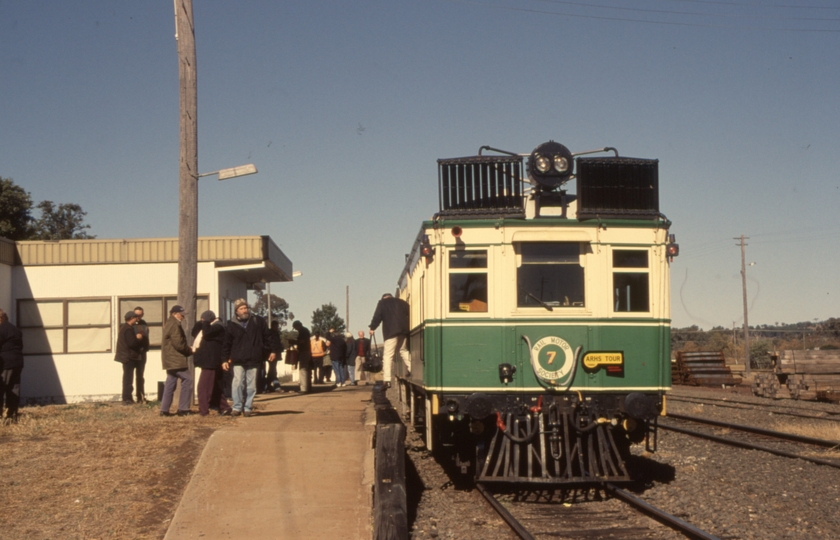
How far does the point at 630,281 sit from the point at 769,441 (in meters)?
5.43

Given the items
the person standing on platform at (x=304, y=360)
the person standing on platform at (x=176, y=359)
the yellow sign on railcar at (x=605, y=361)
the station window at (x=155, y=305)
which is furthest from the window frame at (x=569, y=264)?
the station window at (x=155, y=305)

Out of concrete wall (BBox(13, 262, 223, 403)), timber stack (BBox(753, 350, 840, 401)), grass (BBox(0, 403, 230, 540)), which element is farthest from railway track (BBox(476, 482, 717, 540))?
timber stack (BBox(753, 350, 840, 401))

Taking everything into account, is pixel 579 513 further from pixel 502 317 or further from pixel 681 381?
pixel 681 381

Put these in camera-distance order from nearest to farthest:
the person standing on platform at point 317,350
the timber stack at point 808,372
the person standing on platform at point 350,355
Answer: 1. the timber stack at point 808,372
2. the person standing on platform at point 350,355
3. the person standing on platform at point 317,350

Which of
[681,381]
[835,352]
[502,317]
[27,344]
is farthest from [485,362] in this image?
[681,381]

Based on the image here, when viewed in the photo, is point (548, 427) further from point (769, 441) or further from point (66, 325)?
point (66, 325)

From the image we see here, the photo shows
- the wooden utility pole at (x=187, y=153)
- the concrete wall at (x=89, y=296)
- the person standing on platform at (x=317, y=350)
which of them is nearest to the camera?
the wooden utility pole at (x=187, y=153)

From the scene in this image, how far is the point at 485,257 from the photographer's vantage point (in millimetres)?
9250

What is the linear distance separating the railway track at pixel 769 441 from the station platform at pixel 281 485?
504cm

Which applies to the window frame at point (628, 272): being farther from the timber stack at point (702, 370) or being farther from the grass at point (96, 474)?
the timber stack at point (702, 370)

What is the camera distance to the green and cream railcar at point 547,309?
29.4 feet

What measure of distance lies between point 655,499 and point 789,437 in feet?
16.7

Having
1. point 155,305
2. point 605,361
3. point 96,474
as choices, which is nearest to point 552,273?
point 605,361

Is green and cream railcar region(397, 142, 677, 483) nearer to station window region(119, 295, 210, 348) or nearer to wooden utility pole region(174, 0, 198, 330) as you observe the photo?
wooden utility pole region(174, 0, 198, 330)
